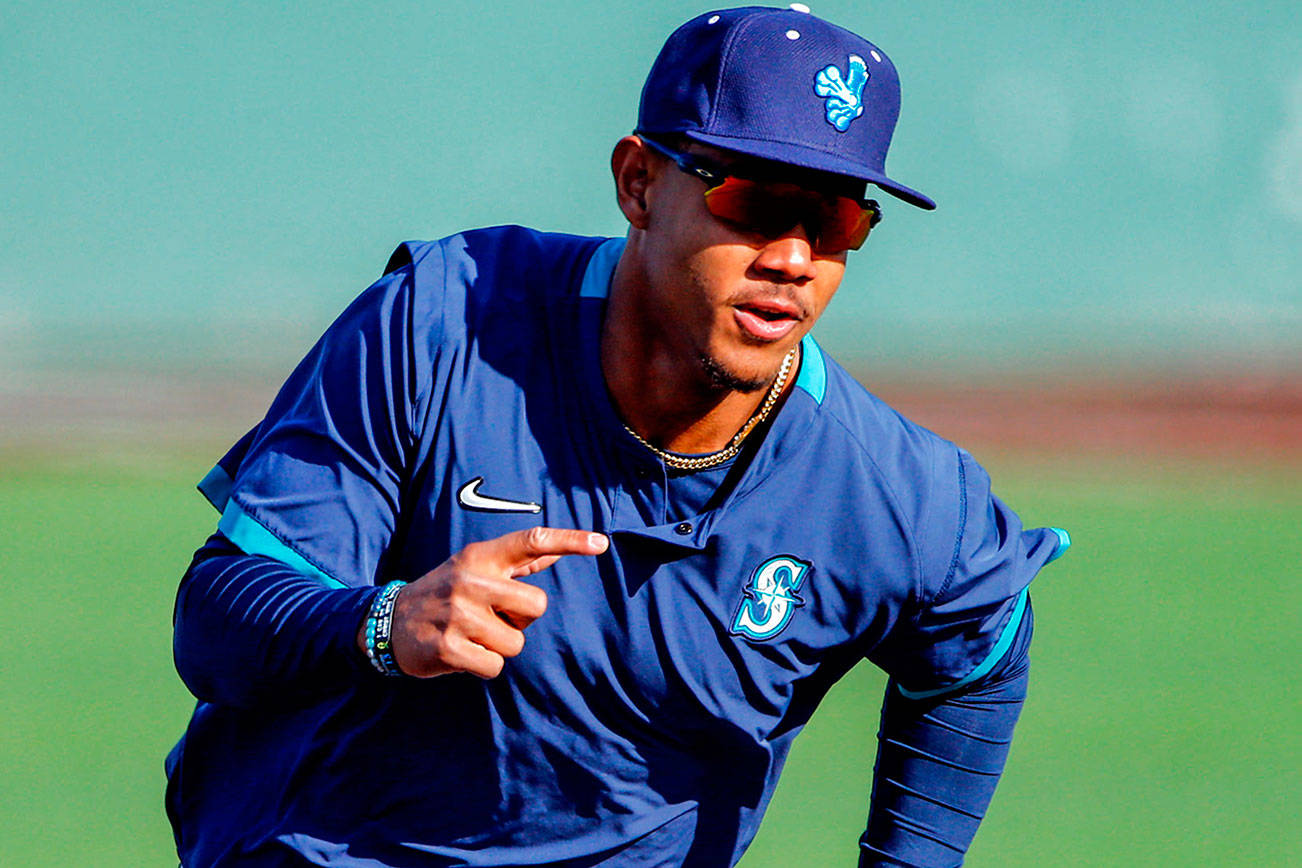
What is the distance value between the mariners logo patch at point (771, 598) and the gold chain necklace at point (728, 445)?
19 cm

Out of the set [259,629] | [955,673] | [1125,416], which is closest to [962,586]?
[955,673]

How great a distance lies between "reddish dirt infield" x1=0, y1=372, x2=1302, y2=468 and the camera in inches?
559

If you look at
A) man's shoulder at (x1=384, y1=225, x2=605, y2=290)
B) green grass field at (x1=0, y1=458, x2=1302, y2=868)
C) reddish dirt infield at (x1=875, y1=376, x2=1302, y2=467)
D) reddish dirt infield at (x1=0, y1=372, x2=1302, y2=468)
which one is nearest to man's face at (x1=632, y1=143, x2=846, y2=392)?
man's shoulder at (x1=384, y1=225, x2=605, y2=290)

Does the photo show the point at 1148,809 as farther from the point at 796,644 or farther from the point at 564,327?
the point at 564,327

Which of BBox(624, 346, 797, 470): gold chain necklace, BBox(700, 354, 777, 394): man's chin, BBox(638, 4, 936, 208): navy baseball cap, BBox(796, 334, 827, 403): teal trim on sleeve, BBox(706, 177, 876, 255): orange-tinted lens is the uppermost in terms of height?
BBox(638, 4, 936, 208): navy baseball cap

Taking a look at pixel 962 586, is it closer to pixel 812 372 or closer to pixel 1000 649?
pixel 1000 649

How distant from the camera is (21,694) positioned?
7523mm

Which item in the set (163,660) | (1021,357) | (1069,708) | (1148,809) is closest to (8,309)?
(163,660)

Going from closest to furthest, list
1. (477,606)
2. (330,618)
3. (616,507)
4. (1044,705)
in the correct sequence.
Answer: (477,606) < (330,618) < (616,507) < (1044,705)

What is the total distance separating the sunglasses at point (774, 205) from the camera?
256cm

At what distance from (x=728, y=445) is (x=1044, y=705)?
5251 millimetres

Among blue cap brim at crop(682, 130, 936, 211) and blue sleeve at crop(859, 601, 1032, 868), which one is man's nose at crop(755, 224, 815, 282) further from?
blue sleeve at crop(859, 601, 1032, 868)

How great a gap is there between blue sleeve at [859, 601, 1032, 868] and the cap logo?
115 cm

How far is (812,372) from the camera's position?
9.40 feet
